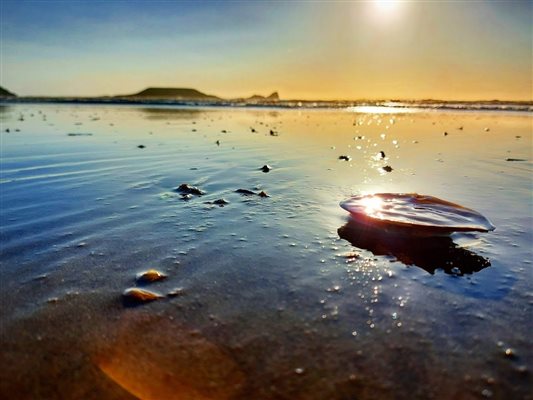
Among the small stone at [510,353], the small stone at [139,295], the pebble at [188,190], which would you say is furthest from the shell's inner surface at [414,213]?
the pebble at [188,190]

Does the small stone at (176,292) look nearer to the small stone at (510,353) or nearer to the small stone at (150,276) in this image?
the small stone at (150,276)

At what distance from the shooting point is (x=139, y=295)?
2.87m

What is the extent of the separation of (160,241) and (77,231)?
1019 millimetres

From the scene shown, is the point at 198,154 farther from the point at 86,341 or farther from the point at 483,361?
the point at 483,361

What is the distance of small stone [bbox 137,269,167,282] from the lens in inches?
124

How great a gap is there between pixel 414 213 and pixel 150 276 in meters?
2.91

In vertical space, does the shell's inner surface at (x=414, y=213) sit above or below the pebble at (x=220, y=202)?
above

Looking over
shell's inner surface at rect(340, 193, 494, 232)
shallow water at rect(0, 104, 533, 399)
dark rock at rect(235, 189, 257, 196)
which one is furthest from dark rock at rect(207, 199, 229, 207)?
shell's inner surface at rect(340, 193, 494, 232)

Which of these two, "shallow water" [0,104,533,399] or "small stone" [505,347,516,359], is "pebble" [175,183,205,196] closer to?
"shallow water" [0,104,533,399]

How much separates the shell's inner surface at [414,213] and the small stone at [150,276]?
2259 millimetres

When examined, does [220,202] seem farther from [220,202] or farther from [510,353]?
[510,353]

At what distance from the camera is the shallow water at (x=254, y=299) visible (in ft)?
6.84

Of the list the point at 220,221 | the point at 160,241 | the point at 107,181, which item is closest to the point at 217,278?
the point at 160,241

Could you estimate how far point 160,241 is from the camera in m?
4.01
